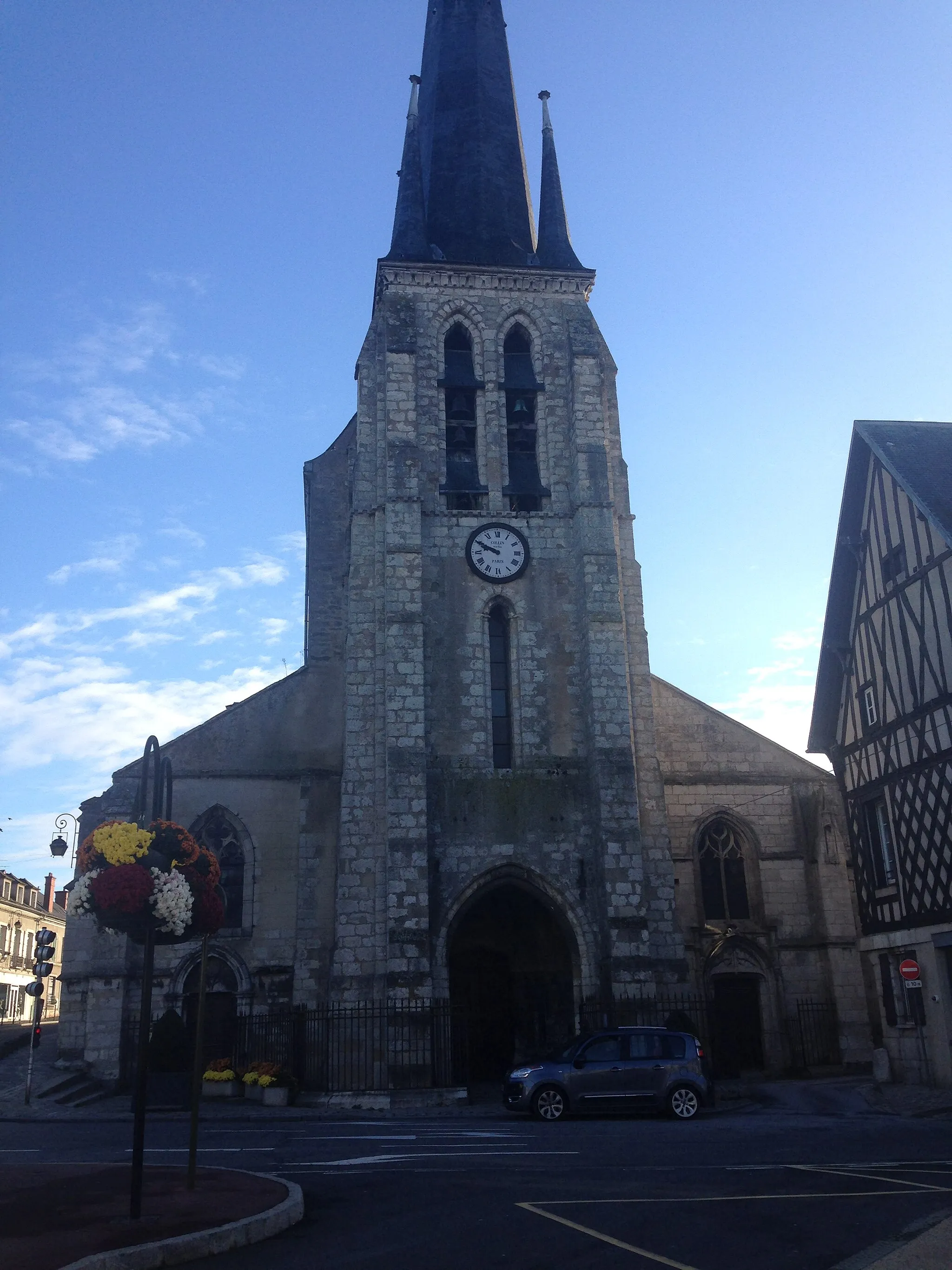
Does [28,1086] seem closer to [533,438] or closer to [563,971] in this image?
[563,971]

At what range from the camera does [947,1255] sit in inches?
229

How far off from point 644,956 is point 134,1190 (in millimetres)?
14529

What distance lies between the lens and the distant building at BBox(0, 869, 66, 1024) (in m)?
42.6

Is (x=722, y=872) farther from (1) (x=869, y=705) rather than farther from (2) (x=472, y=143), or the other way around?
(2) (x=472, y=143)

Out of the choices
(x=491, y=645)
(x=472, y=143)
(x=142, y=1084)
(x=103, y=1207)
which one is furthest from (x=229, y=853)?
(x=472, y=143)

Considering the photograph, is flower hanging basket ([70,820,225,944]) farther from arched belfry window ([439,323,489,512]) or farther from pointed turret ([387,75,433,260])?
pointed turret ([387,75,433,260])

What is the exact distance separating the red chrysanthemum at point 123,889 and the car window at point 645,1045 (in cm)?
945

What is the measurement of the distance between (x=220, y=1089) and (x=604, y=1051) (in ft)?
Answer: 24.8

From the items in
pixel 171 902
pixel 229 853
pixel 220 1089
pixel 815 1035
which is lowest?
pixel 220 1089

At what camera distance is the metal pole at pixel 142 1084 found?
276 inches

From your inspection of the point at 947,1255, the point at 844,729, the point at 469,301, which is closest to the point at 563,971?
the point at 844,729

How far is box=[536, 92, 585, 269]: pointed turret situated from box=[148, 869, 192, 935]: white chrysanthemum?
68.3ft

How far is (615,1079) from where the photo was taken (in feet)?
50.6

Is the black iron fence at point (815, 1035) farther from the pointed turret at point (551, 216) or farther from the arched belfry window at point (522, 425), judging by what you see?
the pointed turret at point (551, 216)
